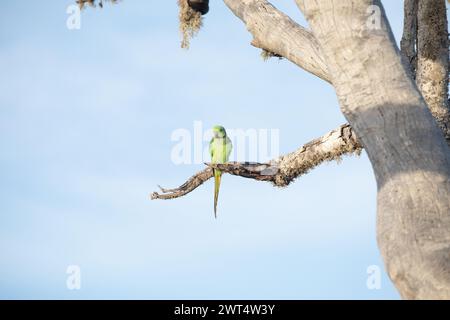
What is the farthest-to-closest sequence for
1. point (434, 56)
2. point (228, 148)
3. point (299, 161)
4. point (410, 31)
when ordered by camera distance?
point (228, 148) → point (299, 161) → point (410, 31) → point (434, 56)

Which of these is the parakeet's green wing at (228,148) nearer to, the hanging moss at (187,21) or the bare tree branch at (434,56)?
the hanging moss at (187,21)

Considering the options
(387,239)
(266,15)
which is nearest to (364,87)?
(387,239)

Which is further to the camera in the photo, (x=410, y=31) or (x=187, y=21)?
(x=187, y=21)

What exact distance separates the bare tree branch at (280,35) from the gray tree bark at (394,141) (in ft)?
5.07

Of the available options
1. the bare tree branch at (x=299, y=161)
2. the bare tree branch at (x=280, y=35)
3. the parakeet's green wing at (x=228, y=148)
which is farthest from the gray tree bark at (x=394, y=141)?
the parakeet's green wing at (x=228, y=148)

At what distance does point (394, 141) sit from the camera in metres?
3.90

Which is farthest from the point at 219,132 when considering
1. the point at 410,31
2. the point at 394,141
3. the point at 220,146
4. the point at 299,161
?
the point at 394,141

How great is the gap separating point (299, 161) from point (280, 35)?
7.28 ft

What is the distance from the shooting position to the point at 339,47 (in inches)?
165

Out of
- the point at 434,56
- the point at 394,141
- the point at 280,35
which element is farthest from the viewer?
the point at 434,56

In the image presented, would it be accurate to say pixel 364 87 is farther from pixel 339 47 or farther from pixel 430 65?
pixel 430 65

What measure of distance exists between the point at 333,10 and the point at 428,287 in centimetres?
195

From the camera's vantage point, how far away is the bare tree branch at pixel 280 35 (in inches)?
237

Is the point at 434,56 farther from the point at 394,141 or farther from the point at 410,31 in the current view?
the point at 394,141
